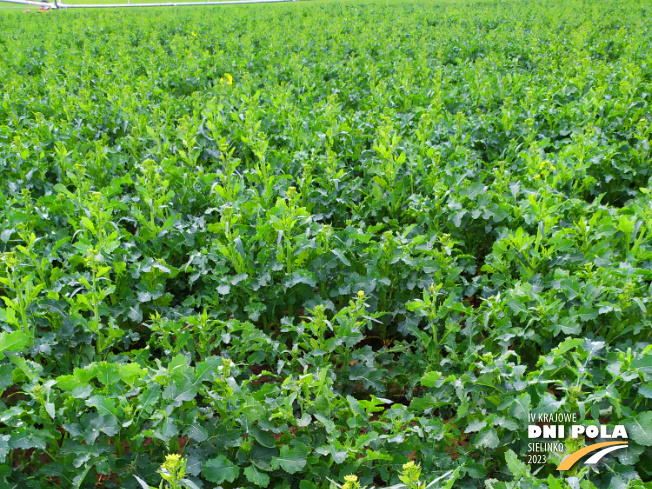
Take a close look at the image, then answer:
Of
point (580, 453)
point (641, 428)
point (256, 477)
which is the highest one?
point (641, 428)

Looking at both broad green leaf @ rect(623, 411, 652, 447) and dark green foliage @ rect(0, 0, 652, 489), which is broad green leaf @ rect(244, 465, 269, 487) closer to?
dark green foliage @ rect(0, 0, 652, 489)

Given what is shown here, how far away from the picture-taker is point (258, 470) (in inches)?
103

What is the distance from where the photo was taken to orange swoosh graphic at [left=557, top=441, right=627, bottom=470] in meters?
2.45

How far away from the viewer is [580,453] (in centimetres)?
247

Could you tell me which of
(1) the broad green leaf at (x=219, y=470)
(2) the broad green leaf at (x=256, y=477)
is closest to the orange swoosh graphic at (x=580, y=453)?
(2) the broad green leaf at (x=256, y=477)

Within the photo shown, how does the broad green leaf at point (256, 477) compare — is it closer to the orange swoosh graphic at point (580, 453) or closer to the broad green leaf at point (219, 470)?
the broad green leaf at point (219, 470)

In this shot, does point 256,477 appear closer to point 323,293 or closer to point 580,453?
point 580,453

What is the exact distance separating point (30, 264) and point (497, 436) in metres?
3.20

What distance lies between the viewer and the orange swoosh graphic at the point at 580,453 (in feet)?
8.04

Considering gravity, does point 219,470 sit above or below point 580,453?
below

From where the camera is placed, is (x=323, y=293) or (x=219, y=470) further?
(x=323, y=293)

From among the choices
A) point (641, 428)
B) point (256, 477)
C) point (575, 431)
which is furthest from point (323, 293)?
point (641, 428)

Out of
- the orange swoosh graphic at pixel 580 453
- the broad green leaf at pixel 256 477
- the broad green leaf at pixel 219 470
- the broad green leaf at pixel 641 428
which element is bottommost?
the broad green leaf at pixel 256 477

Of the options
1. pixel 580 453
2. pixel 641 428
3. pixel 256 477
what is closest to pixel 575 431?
pixel 580 453
